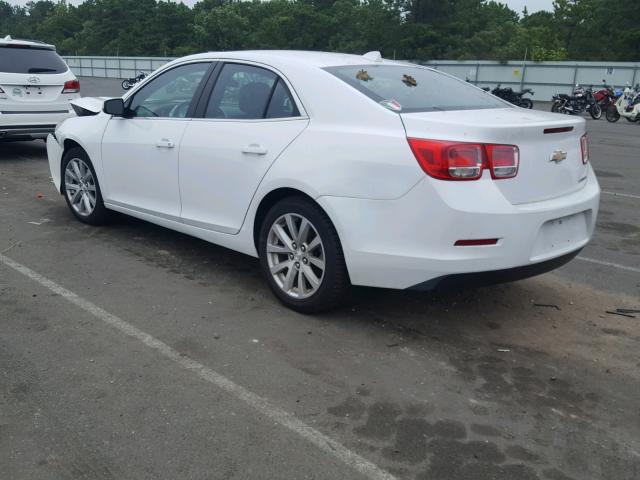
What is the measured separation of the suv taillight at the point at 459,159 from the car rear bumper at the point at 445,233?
58 mm

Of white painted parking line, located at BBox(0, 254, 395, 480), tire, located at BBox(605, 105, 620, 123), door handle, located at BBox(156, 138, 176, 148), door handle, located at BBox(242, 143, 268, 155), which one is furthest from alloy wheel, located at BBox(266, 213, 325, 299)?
tire, located at BBox(605, 105, 620, 123)

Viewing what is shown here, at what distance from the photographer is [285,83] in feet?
14.4

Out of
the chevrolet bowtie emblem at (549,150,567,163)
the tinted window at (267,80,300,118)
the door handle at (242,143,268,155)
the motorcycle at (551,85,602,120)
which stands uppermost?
the tinted window at (267,80,300,118)

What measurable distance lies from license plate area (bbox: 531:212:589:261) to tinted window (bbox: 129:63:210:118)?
9.06ft

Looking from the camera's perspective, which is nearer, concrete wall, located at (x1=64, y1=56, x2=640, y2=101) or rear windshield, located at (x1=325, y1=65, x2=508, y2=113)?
rear windshield, located at (x1=325, y1=65, x2=508, y2=113)

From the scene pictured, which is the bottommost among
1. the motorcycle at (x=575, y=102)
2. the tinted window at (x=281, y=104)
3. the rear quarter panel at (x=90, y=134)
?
the motorcycle at (x=575, y=102)

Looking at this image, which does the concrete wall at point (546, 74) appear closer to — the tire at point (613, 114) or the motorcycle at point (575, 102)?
the motorcycle at point (575, 102)

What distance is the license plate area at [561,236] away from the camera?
3.77 metres

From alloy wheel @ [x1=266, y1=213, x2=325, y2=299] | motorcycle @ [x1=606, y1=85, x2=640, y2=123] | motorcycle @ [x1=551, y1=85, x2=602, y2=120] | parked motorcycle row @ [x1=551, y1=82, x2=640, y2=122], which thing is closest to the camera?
alloy wheel @ [x1=266, y1=213, x2=325, y2=299]

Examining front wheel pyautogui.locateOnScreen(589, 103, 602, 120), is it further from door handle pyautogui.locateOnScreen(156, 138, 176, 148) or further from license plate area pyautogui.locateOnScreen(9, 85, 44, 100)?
door handle pyautogui.locateOnScreen(156, 138, 176, 148)

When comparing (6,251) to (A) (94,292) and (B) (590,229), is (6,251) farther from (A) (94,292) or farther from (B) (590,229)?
(B) (590,229)

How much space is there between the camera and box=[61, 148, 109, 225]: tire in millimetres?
6031

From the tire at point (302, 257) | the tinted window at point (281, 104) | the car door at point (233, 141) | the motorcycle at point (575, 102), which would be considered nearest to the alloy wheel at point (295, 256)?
the tire at point (302, 257)

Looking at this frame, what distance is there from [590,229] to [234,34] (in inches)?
3214
